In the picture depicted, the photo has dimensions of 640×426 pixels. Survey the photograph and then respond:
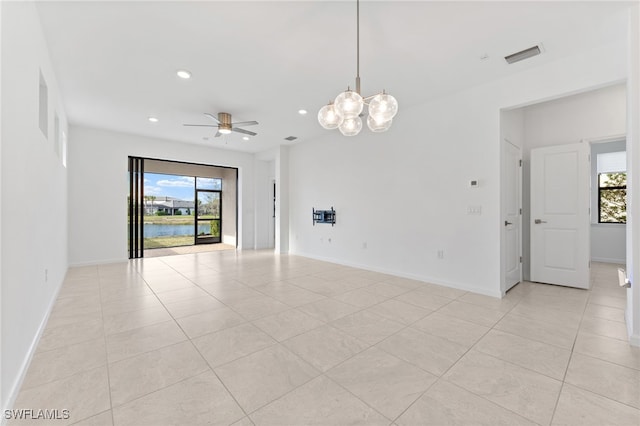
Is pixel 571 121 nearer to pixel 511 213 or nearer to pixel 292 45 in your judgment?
pixel 511 213

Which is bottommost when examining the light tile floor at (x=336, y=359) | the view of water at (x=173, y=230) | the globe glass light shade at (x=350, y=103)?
the light tile floor at (x=336, y=359)

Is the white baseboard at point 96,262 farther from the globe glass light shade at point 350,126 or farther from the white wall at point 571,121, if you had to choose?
the white wall at point 571,121

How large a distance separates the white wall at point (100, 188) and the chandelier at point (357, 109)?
5.84 m

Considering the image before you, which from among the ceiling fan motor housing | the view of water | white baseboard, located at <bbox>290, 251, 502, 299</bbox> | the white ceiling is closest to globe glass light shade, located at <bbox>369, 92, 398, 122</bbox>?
Answer: the white ceiling

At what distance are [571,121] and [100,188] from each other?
30.0ft

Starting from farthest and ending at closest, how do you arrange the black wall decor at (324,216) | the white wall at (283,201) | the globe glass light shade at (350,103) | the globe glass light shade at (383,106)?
the white wall at (283,201) < the black wall decor at (324,216) < the globe glass light shade at (383,106) < the globe glass light shade at (350,103)

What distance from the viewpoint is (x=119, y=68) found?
3303mm

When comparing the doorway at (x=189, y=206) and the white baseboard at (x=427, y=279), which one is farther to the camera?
the doorway at (x=189, y=206)

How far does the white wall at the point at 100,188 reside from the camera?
18.2 feet

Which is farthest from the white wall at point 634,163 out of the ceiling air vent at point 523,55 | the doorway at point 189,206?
the doorway at point 189,206

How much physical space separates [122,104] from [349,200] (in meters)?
4.48

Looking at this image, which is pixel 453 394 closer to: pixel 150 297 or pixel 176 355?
pixel 176 355

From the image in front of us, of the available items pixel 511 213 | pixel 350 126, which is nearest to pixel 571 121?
pixel 511 213

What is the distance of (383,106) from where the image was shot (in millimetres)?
2311
